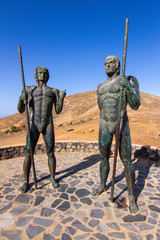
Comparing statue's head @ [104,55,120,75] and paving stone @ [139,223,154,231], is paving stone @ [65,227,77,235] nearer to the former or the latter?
paving stone @ [139,223,154,231]

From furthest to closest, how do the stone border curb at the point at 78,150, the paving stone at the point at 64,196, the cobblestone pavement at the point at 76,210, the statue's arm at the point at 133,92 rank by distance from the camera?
the stone border curb at the point at 78,150 → the paving stone at the point at 64,196 → the statue's arm at the point at 133,92 → the cobblestone pavement at the point at 76,210

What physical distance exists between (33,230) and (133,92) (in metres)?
2.81

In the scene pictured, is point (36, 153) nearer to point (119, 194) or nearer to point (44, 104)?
point (44, 104)

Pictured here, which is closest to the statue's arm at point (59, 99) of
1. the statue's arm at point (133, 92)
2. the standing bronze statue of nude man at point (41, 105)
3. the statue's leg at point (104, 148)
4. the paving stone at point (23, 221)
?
the standing bronze statue of nude man at point (41, 105)

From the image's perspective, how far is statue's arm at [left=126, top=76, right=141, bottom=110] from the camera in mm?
2713

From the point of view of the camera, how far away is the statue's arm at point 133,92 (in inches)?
107

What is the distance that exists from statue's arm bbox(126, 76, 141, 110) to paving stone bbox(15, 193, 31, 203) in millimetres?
2918

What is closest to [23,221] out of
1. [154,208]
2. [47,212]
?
[47,212]

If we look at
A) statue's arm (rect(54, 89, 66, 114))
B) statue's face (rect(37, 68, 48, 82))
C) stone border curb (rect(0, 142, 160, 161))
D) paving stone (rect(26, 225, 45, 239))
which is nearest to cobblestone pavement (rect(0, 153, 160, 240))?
paving stone (rect(26, 225, 45, 239))

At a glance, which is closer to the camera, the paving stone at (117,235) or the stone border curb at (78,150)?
the paving stone at (117,235)

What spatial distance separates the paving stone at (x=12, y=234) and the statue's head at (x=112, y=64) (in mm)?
3149

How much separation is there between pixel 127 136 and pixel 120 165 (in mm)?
2668

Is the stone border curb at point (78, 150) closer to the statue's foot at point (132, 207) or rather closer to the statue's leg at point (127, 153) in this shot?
the statue's leg at point (127, 153)

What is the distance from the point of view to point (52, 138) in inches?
148
